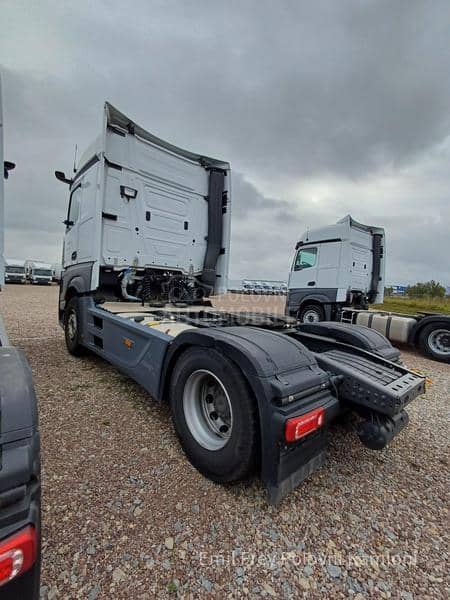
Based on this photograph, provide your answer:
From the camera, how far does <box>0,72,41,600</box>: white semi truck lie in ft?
2.69

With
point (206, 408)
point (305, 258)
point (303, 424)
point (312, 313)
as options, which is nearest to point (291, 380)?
point (303, 424)

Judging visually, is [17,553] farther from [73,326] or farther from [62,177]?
[62,177]

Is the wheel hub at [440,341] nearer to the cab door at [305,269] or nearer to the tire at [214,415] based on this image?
the cab door at [305,269]

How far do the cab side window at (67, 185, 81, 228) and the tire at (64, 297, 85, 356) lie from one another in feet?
4.81

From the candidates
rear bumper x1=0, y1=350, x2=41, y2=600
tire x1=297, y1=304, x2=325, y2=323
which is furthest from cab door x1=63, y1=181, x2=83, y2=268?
tire x1=297, y1=304, x2=325, y2=323

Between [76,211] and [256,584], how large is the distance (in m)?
5.32

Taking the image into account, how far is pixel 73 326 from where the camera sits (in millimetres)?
4621

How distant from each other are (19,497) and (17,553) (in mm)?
144

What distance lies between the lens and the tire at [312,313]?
8.95 metres

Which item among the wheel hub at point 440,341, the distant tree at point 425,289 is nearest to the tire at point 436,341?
the wheel hub at point 440,341

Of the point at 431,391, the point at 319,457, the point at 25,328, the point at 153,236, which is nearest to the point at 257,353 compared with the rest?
the point at 319,457

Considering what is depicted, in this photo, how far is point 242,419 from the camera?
183 cm

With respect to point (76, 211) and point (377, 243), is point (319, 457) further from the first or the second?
point (377, 243)

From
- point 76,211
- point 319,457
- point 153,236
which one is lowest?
point 319,457
